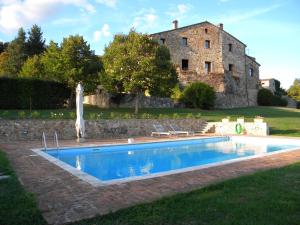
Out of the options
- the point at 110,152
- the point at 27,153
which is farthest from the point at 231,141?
the point at 27,153

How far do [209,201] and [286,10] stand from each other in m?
4.91

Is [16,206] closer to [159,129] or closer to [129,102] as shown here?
[159,129]

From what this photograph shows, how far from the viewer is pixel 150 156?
42.8 ft

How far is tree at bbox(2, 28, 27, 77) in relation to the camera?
4075 cm

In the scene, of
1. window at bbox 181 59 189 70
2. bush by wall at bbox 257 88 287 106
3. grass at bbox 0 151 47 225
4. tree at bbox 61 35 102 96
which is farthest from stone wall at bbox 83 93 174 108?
grass at bbox 0 151 47 225

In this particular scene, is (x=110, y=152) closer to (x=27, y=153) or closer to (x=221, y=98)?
(x=27, y=153)

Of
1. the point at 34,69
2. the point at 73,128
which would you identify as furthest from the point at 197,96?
the point at 73,128

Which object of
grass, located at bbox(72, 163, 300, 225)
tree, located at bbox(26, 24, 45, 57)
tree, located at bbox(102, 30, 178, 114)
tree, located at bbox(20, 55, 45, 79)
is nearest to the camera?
grass, located at bbox(72, 163, 300, 225)

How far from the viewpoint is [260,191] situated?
5.72 meters

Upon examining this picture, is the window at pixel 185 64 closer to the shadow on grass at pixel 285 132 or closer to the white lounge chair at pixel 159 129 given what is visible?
the shadow on grass at pixel 285 132

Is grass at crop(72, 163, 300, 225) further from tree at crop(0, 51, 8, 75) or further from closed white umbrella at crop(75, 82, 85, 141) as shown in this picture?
tree at crop(0, 51, 8, 75)

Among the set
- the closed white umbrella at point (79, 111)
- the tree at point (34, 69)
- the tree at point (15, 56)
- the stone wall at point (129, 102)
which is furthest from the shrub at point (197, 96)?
the tree at point (15, 56)

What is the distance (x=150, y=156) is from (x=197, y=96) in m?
18.7

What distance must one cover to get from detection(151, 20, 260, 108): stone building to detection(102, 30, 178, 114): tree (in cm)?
1216
